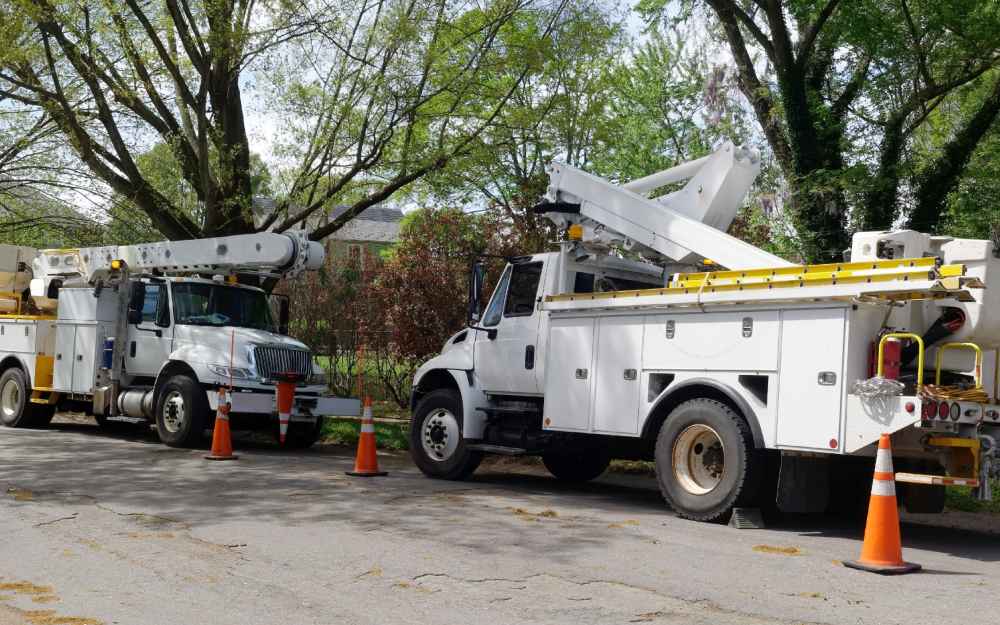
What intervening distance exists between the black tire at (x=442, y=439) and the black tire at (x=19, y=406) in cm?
877

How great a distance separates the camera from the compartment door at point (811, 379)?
8.53 metres

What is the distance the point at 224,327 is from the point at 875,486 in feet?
36.8

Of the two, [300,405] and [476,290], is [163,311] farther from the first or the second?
[476,290]

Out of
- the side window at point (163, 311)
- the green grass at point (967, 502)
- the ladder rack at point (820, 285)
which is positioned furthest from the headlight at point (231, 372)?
the green grass at point (967, 502)

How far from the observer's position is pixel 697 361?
965cm

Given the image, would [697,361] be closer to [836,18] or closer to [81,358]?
[836,18]

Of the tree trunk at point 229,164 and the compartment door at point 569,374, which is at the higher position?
the tree trunk at point 229,164

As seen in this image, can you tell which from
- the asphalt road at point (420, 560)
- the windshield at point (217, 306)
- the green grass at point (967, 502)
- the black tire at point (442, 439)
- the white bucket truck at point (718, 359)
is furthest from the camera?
the windshield at point (217, 306)

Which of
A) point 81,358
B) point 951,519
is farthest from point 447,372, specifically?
point 81,358

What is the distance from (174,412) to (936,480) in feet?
36.5

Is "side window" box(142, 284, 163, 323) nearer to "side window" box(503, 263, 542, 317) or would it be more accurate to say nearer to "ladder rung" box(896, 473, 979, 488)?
"side window" box(503, 263, 542, 317)

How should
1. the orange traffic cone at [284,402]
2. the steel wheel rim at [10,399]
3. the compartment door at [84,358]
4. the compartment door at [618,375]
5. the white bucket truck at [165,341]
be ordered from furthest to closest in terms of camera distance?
the steel wheel rim at [10,399] → the compartment door at [84,358] → the white bucket truck at [165,341] → the orange traffic cone at [284,402] → the compartment door at [618,375]

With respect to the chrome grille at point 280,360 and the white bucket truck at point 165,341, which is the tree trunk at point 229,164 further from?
the chrome grille at point 280,360

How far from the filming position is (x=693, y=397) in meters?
9.83
